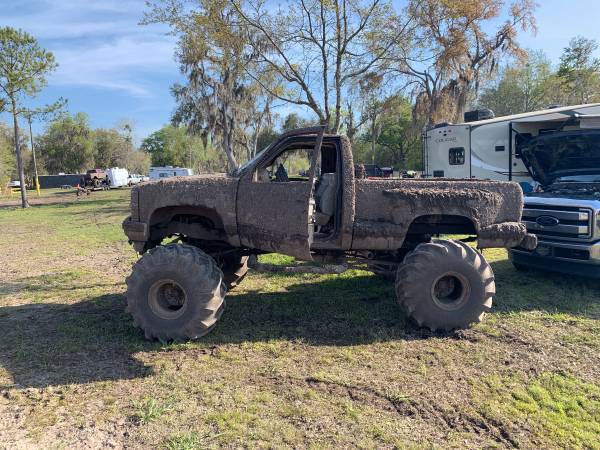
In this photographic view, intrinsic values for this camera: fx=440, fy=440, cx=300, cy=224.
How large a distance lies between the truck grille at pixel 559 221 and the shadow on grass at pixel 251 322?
2.82 ft

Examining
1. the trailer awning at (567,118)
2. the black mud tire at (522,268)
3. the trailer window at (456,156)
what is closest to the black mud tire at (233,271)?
the black mud tire at (522,268)

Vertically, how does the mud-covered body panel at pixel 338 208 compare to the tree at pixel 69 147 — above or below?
below

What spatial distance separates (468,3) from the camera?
55.4 feet

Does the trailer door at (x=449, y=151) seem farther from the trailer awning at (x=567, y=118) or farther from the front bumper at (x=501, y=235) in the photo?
the front bumper at (x=501, y=235)

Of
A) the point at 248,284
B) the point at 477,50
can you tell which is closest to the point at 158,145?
the point at 477,50

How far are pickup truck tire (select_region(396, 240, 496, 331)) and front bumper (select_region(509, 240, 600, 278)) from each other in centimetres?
196

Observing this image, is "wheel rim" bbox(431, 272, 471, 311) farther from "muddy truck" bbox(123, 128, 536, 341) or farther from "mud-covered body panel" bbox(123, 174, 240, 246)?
"mud-covered body panel" bbox(123, 174, 240, 246)

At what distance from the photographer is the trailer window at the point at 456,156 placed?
43.7 feet

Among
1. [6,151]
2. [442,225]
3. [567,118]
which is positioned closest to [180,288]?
[442,225]

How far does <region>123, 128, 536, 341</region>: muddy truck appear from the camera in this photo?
471cm

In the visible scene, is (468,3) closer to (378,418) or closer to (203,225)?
(203,225)

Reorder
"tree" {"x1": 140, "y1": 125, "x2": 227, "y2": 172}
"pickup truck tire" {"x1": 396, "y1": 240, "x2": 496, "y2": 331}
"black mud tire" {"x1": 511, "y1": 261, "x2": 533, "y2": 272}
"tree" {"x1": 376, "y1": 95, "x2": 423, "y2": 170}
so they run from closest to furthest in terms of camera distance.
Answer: "pickup truck tire" {"x1": 396, "y1": 240, "x2": 496, "y2": 331} → "black mud tire" {"x1": 511, "y1": 261, "x2": 533, "y2": 272} → "tree" {"x1": 376, "y1": 95, "x2": 423, "y2": 170} → "tree" {"x1": 140, "y1": 125, "x2": 227, "y2": 172}

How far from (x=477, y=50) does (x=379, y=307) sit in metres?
18.2

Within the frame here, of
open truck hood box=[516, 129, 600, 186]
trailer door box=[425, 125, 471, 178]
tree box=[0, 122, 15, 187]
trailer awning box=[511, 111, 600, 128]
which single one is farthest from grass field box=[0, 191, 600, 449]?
tree box=[0, 122, 15, 187]
